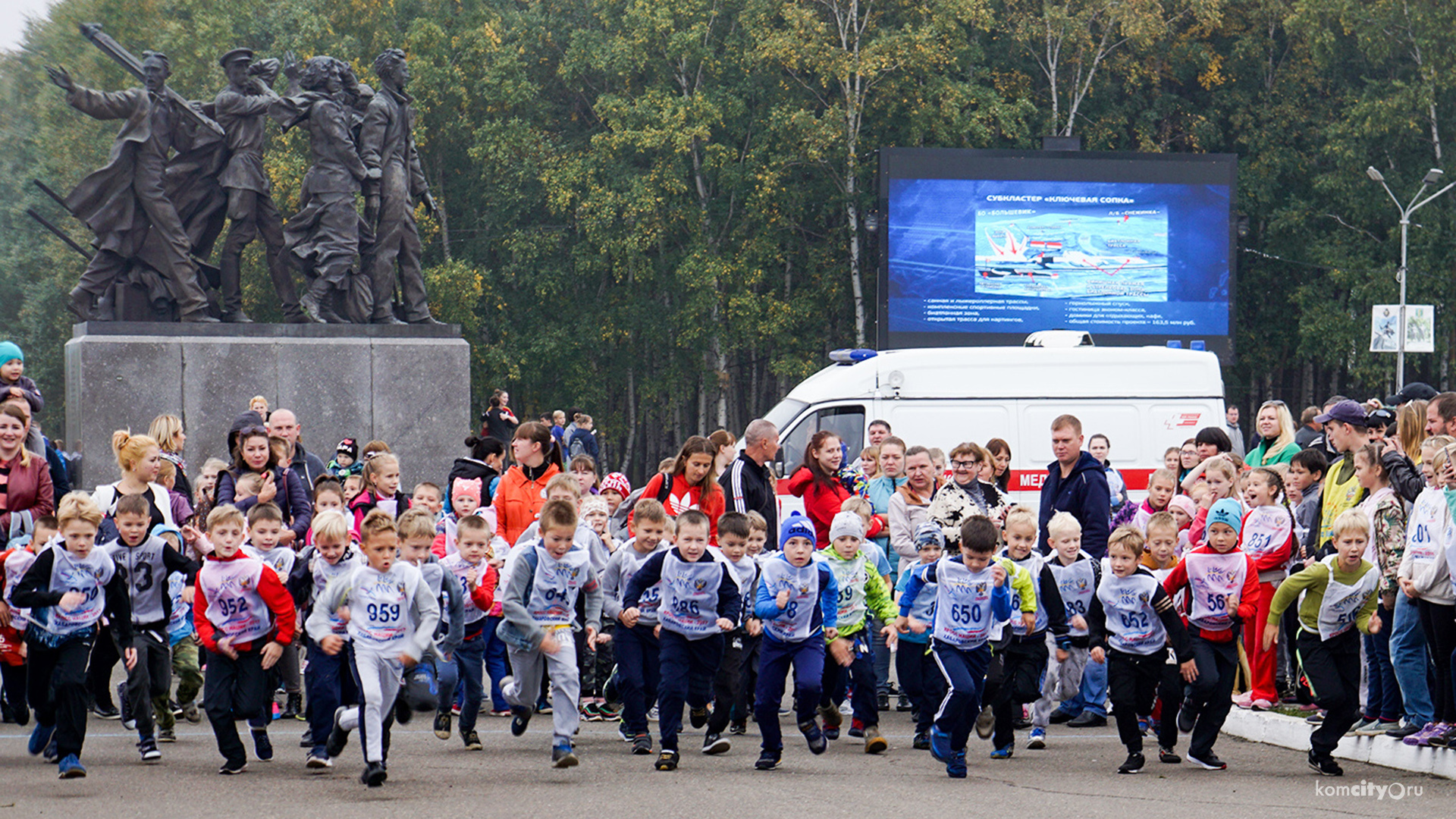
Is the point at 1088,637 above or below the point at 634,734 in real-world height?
above

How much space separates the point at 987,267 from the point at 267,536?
2063 cm

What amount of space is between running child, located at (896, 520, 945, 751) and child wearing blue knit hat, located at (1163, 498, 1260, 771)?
48.7 inches

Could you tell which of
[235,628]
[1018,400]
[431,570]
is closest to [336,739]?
[235,628]

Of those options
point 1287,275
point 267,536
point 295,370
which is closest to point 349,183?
point 295,370

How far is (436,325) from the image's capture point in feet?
62.6

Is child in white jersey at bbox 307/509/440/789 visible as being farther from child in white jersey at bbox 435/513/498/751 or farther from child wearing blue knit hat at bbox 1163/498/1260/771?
child wearing blue knit hat at bbox 1163/498/1260/771

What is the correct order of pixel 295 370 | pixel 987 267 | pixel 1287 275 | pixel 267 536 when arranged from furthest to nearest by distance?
1. pixel 1287 275
2. pixel 987 267
3. pixel 295 370
4. pixel 267 536

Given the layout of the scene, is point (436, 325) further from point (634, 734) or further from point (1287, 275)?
point (1287, 275)

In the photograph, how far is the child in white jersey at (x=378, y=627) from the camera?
24.6 ft

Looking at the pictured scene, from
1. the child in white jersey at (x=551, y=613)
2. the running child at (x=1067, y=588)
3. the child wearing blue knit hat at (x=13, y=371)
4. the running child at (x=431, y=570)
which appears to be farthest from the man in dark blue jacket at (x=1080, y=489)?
the child wearing blue knit hat at (x=13, y=371)

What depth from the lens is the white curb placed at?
25.6 ft

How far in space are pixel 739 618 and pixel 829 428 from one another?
26.2 feet

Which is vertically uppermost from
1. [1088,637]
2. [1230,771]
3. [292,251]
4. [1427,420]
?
[292,251]

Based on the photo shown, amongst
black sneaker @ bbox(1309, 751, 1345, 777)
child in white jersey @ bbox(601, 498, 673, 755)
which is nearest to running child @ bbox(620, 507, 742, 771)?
child in white jersey @ bbox(601, 498, 673, 755)
